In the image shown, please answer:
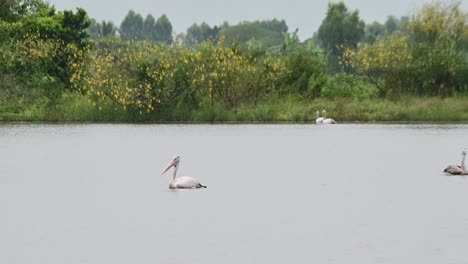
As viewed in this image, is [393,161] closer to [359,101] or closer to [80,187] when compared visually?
[80,187]

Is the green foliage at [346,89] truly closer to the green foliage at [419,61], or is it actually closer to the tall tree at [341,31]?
the green foliage at [419,61]

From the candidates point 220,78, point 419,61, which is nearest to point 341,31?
point 419,61

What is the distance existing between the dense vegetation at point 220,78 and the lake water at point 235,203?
1487 centimetres

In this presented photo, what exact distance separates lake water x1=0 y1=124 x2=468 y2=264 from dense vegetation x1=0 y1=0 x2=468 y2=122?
586 inches

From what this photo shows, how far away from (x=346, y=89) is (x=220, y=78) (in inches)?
281

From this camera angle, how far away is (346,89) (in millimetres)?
54375

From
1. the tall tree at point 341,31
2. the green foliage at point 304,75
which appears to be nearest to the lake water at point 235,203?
the green foliage at point 304,75

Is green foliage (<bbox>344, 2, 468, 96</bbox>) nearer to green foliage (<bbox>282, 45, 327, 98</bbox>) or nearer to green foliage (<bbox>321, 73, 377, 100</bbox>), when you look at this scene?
green foliage (<bbox>321, 73, 377, 100</bbox>)

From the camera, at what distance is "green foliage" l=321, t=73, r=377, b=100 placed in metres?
53.8

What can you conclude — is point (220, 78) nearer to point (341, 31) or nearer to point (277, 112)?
point (277, 112)

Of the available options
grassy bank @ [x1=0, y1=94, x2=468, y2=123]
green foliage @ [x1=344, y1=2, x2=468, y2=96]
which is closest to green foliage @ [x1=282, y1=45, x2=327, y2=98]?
grassy bank @ [x1=0, y1=94, x2=468, y2=123]

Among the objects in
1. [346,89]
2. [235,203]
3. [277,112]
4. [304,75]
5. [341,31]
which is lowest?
[235,203]

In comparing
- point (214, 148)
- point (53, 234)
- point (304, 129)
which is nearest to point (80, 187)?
point (53, 234)

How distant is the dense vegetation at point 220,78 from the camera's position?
5100 cm
